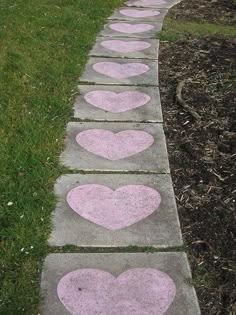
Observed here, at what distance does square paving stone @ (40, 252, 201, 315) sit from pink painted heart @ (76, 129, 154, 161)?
1128 millimetres

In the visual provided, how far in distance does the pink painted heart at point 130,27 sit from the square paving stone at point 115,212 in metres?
3.85

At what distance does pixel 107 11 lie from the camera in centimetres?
773

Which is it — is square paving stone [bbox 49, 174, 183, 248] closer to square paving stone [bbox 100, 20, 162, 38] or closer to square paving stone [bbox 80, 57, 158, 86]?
square paving stone [bbox 80, 57, 158, 86]

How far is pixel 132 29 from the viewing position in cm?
702

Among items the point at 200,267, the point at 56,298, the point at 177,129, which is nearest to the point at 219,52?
the point at 177,129

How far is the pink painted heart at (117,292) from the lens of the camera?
2.46m

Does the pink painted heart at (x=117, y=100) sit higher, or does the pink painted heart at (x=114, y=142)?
the pink painted heart at (x=114, y=142)

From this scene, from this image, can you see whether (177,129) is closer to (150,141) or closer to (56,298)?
(150,141)

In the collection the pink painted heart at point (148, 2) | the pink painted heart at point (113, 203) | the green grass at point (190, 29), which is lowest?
the pink painted heart at point (148, 2)

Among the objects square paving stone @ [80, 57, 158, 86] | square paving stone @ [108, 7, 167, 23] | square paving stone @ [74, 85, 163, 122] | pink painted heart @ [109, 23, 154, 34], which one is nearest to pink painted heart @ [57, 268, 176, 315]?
square paving stone @ [74, 85, 163, 122]

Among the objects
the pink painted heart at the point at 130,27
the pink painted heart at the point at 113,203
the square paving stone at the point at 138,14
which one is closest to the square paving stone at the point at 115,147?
the pink painted heart at the point at 113,203

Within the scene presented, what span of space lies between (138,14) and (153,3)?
33.2 inches

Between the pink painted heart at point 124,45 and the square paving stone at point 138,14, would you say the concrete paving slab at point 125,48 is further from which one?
the square paving stone at point 138,14

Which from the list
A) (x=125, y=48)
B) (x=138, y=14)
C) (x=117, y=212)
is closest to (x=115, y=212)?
(x=117, y=212)
